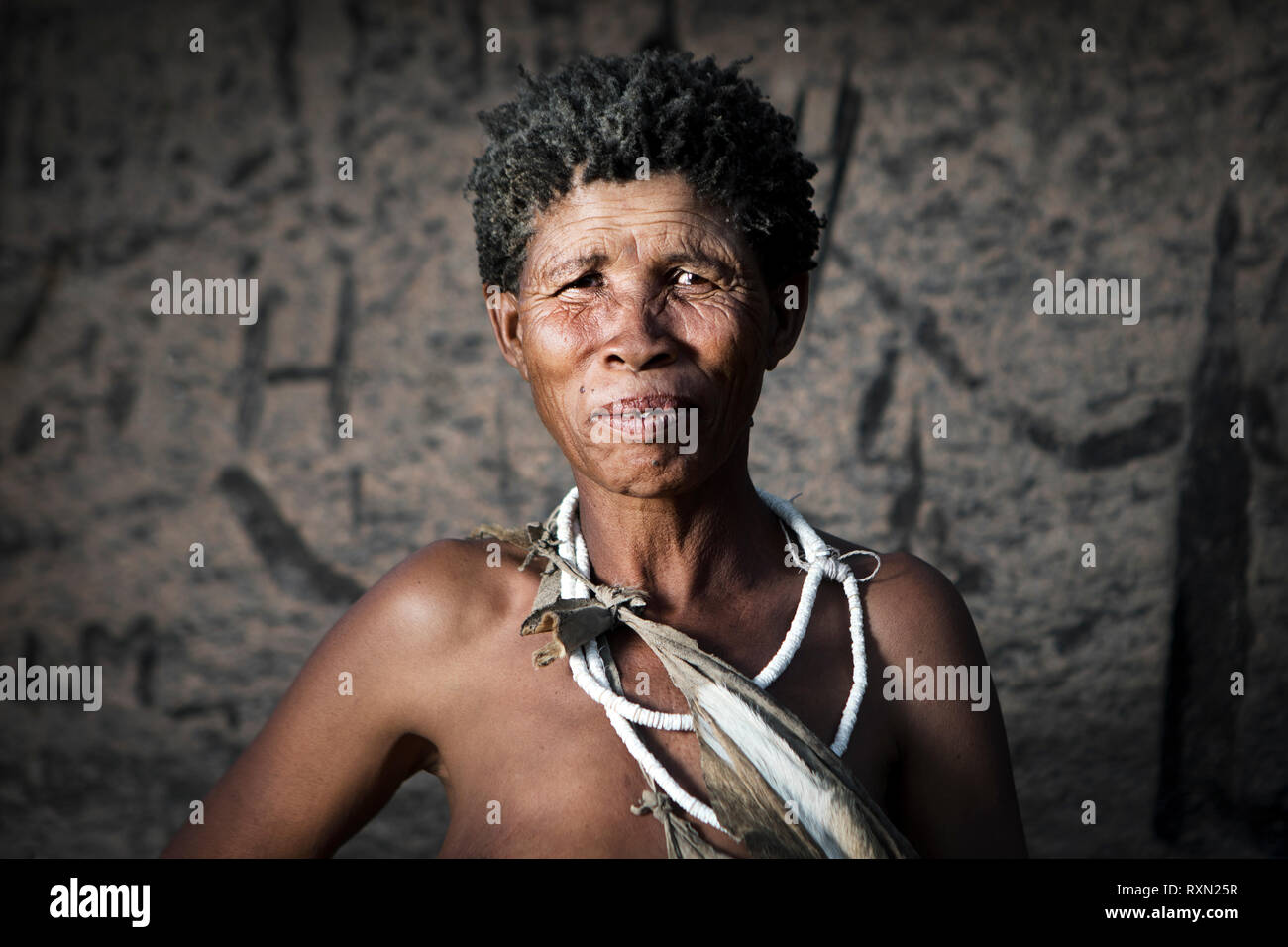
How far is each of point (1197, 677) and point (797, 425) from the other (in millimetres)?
1254

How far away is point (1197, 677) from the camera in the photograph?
3242mm

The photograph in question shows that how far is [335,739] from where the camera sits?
1.65 meters

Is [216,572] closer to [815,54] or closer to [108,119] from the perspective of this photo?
[108,119]

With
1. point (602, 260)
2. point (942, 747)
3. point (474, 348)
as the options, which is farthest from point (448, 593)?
point (474, 348)

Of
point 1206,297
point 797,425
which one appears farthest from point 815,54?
point 1206,297

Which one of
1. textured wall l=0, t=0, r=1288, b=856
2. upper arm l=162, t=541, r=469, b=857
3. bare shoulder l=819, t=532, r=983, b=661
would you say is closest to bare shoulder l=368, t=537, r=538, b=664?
upper arm l=162, t=541, r=469, b=857

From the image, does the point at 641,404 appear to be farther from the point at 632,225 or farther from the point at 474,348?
the point at 474,348

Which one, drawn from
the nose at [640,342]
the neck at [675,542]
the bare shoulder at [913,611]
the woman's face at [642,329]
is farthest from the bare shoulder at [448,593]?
the bare shoulder at [913,611]

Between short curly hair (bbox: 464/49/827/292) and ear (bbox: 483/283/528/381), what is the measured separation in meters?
0.02

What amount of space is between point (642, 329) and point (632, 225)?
0.44 feet

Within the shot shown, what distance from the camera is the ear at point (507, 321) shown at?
5.63ft

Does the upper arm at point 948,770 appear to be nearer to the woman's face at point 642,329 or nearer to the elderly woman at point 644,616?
the elderly woman at point 644,616

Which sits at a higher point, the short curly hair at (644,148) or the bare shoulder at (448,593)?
the short curly hair at (644,148)

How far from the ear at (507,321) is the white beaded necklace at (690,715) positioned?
0.72 feet
